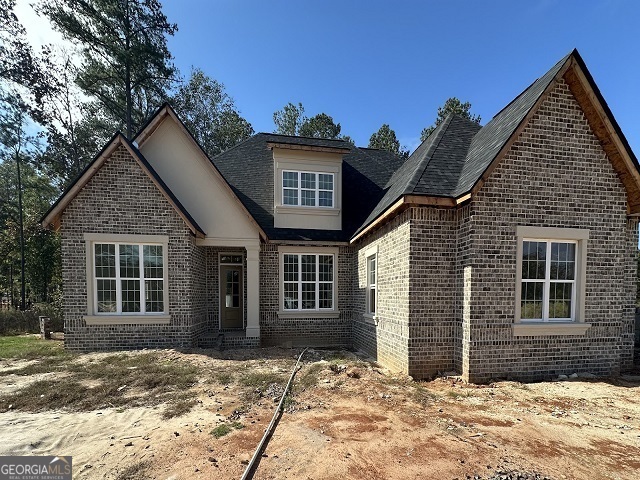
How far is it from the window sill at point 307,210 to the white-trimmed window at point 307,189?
0.20 metres

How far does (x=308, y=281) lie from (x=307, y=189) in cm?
365

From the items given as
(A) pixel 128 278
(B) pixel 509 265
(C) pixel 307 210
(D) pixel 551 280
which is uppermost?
(C) pixel 307 210

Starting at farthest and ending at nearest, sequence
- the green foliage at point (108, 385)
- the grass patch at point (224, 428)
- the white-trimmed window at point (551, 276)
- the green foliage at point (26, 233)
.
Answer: the green foliage at point (26, 233)
the white-trimmed window at point (551, 276)
the green foliage at point (108, 385)
the grass patch at point (224, 428)

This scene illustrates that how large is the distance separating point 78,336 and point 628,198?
52.0 ft

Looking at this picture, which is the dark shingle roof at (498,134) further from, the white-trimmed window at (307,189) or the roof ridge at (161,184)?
the roof ridge at (161,184)

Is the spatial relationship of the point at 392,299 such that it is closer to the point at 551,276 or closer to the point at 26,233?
the point at 551,276

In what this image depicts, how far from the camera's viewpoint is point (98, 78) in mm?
20953

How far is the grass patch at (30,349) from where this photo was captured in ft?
29.7

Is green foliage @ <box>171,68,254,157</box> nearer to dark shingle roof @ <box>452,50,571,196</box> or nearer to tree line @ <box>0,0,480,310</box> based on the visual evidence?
tree line @ <box>0,0,480,310</box>

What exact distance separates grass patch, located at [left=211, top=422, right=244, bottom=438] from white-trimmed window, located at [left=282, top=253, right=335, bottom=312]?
22.5 ft

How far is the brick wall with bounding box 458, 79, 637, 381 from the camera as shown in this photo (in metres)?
6.97

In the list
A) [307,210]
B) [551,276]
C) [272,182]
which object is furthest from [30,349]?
[551,276]

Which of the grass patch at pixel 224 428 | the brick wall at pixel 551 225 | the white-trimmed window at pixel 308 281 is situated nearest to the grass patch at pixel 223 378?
the grass patch at pixel 224 428

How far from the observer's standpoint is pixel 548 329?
7195 millimetres
